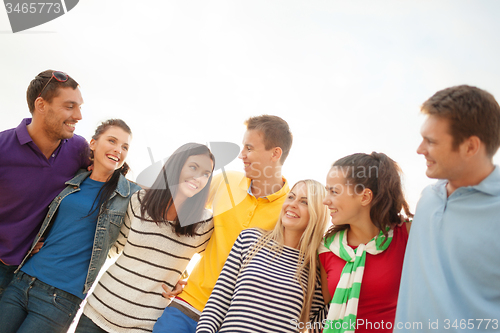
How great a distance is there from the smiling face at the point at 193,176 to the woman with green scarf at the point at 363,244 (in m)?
1.07

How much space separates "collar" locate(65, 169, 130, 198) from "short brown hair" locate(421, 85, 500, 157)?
2.58 m

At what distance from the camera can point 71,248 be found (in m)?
2.88

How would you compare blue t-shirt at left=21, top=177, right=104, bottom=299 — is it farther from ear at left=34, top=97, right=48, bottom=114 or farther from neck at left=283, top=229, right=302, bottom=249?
neck at left=283, top=229, right=302, bottom=249

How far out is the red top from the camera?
2281 millimetres

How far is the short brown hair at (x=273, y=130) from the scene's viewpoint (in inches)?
134

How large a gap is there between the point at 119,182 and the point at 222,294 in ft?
4.77

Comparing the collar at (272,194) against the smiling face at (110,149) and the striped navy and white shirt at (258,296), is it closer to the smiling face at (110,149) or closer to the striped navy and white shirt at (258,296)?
the striped navy and white shirt at (258,296)

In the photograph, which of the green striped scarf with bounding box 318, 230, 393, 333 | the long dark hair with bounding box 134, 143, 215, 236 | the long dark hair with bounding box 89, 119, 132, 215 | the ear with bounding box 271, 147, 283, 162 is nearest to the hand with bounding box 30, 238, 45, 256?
the long dark hair with bounding box 89, 119, 132, 215

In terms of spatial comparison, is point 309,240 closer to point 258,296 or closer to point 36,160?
point 258,296

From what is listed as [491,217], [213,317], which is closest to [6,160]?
[213,317]

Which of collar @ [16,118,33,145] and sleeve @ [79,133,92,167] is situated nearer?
collar @ [16,118,33,145]

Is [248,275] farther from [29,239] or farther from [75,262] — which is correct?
[29,239]

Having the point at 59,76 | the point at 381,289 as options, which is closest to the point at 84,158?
the point at 59,76

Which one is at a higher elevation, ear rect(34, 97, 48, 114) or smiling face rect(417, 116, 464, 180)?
ear rect(34, 97, 48, 114)
